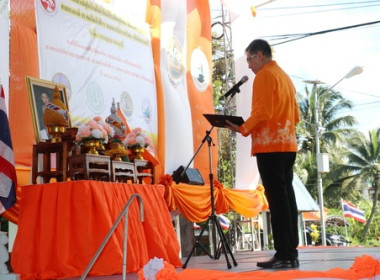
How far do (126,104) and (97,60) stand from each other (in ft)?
1.89

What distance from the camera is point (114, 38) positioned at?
5.55 metres

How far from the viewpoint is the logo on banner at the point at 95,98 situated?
199 inches

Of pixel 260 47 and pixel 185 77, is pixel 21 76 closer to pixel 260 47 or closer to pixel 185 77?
pixel 260 47

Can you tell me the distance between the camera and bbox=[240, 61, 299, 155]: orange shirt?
3.26 metres

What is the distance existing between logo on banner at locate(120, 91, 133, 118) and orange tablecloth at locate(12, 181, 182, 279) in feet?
6.87

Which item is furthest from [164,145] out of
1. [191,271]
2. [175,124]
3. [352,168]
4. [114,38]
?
[352,168]

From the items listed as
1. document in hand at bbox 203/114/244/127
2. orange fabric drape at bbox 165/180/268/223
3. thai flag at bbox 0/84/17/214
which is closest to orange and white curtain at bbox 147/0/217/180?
orange fabric drape at bbox 165/180/268/223

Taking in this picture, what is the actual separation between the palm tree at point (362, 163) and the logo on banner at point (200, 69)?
20.4 metres

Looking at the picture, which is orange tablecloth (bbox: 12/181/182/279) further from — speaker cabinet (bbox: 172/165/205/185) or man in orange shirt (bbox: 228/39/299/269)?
speaker cabinet (bbox: 172/165/205/185)

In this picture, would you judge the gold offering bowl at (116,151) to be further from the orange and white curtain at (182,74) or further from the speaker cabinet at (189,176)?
the orange and white curtain at (182,74)

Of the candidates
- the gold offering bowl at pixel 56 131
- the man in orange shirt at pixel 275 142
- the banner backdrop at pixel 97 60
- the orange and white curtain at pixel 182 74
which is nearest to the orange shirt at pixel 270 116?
the man in orange shirt at pixel 275 142

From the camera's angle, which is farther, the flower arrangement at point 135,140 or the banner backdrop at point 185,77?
the banner backdrop at point 185,77

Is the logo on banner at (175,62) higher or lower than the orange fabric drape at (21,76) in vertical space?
higher

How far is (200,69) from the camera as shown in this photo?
7234 mm
